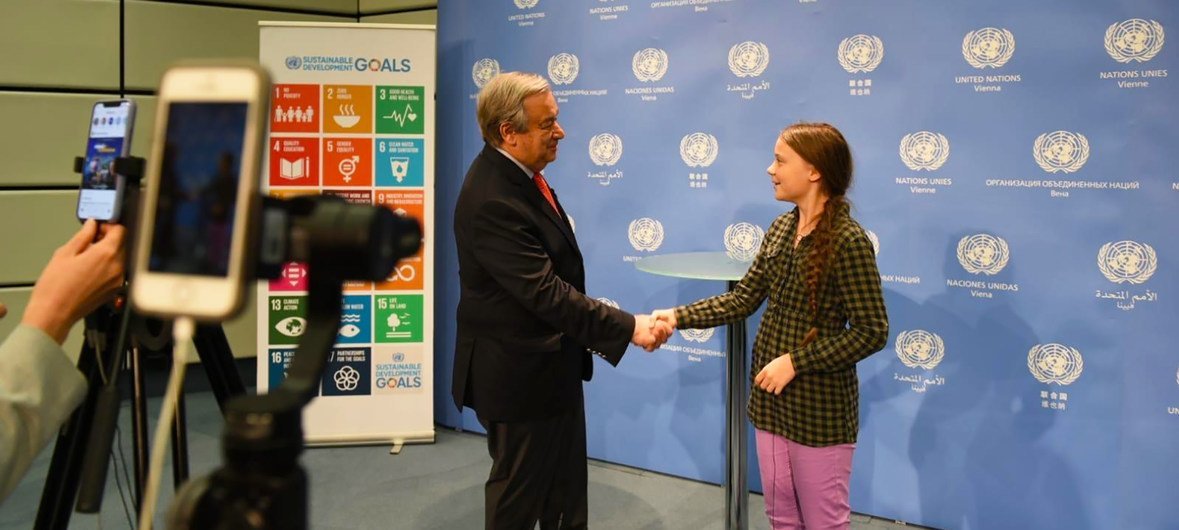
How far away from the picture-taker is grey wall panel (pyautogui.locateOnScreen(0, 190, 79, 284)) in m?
4.30

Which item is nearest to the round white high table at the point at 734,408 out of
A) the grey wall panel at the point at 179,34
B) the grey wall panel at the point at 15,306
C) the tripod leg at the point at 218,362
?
the tripod leg at the point at 218,362

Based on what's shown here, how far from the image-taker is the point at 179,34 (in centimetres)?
458

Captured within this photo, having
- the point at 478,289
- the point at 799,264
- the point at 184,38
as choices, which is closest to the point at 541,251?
the point at 478,289

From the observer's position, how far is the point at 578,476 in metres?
2.46

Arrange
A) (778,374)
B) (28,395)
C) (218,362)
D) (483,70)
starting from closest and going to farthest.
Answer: (28,395), (218,362), (778,374), (483,70)

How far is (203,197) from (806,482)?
74.2 inches

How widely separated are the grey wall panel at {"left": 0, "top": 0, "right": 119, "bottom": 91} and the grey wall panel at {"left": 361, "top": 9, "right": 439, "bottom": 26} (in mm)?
1337

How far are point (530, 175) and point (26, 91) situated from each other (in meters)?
3.36

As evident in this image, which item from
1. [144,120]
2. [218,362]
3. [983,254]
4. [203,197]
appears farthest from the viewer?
[144,120]

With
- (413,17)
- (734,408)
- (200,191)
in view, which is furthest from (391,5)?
(200,191)

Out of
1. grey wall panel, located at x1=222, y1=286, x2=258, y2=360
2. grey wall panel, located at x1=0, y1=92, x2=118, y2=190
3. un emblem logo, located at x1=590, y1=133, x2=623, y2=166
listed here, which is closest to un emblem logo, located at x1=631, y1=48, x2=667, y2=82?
un emblem logo, located at x1=590, y1=133, x2=623, y2=166

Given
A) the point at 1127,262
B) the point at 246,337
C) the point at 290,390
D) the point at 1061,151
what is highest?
the point at 1061,151

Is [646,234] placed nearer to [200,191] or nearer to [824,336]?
[824,336]

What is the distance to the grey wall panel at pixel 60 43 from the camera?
4.22 m
